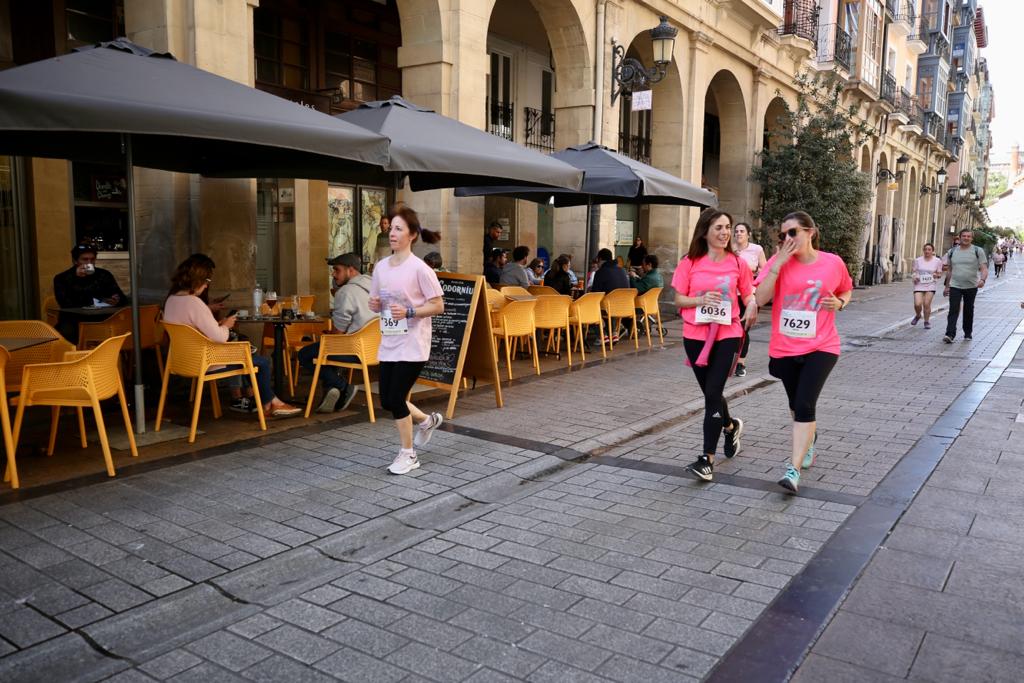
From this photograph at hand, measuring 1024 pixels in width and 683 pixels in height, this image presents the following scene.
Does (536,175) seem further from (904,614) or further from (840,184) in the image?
(840,184)

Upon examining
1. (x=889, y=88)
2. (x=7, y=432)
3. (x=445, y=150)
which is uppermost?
(x=889, y=88)

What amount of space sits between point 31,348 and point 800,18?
23.3 metres

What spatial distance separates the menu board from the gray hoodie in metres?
0.66

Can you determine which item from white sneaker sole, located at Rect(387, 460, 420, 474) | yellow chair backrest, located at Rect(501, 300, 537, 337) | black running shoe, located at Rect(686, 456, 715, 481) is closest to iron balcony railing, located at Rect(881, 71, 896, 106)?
yellow chair backrest, located at Rect(501, 300, 537, 337)

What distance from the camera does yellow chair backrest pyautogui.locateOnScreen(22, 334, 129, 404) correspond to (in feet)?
16.5

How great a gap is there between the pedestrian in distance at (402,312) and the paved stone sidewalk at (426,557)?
21.8 inches

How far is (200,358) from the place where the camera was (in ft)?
20.0

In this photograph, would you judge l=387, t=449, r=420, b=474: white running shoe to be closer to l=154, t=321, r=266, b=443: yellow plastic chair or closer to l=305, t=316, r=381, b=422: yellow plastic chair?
l=305, t=316, r=381, b=422: yellow plastic chair

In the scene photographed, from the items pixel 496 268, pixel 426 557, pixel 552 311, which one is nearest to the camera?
pixel 426 557

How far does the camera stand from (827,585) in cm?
384

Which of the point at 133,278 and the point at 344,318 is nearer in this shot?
the point at 133,278

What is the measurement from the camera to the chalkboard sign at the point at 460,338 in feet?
23.7

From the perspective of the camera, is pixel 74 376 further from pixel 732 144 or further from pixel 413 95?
pixel 732 144

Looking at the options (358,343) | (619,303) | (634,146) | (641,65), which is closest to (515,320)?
(358,343)
